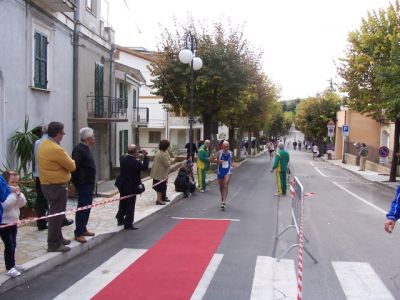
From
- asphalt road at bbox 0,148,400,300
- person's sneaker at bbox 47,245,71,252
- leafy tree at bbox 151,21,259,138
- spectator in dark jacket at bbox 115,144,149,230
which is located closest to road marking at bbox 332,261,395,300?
asphalt road at bbox 0,148,400,300

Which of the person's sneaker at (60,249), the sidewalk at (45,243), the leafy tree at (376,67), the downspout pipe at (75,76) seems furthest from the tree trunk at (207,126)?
the person's sneaker at (60,249)

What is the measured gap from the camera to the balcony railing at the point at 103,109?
18.9 meters

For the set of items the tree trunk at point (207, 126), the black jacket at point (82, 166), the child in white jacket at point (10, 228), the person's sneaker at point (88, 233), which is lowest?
the person's sneaker at point (88, 233)

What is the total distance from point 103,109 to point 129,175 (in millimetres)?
10764

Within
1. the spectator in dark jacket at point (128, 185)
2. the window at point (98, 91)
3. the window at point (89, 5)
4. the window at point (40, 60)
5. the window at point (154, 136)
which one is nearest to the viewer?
the spectator in dark jacket at point (128, 185)

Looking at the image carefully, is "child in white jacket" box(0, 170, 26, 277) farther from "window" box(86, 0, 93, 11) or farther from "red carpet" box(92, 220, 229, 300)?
"window" box(86, 0, 93, 11)

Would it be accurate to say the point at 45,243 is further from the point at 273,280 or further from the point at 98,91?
the point at 98,91

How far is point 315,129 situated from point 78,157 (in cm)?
5557

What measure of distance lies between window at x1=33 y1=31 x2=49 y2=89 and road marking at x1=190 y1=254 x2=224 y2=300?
25.9ft

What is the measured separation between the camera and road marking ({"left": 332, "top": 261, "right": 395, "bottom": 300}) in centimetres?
610

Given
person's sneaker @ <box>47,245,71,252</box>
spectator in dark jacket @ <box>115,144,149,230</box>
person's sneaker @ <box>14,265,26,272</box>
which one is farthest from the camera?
spectator in dark jacket @ <box>115,144,149,230</box>

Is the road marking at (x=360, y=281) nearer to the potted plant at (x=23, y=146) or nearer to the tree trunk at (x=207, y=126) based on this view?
the potted plant at (x=23, y=146)

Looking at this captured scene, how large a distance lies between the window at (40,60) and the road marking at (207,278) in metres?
7.90

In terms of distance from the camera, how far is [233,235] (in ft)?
31.7
